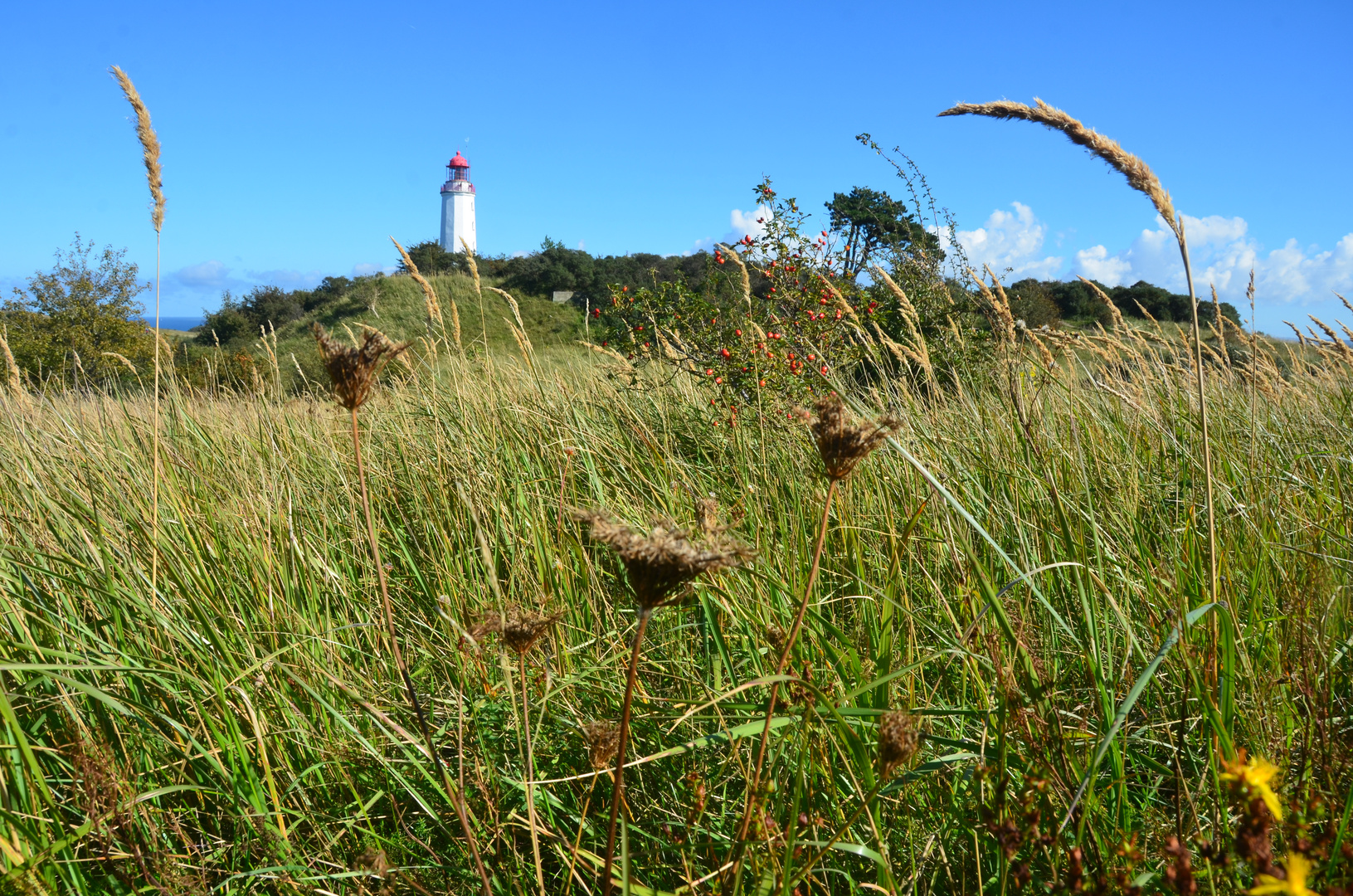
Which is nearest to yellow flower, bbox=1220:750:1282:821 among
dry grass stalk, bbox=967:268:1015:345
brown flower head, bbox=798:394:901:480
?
brown flower head, bbox=798:394:901:480

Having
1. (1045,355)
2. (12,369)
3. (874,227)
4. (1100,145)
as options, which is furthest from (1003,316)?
(874,227)

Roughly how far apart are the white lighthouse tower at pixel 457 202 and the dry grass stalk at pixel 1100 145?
52273 mm

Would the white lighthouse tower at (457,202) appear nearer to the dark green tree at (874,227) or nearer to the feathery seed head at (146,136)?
the dark green tree at (874,227)

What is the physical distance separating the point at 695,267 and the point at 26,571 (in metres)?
23.9

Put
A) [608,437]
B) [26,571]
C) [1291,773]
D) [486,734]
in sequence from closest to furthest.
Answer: [1291,773] < [486,734] < [26,571] < [608,437]

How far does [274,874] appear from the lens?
121 cm

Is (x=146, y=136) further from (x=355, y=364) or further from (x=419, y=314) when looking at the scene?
(x=419, y=314)

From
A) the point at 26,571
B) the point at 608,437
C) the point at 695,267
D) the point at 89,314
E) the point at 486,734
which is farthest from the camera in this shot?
the point at 695,267

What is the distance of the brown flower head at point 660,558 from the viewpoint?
0.68 m

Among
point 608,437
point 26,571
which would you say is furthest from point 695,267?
point 26,571

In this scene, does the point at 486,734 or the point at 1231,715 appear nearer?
the point at 1231,715

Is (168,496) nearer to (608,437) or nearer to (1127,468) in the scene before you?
(608,437)

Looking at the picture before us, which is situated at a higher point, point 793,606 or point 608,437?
point 608,437

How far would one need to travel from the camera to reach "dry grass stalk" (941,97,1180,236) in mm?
1306
